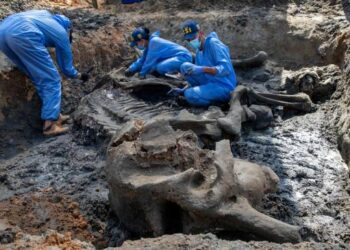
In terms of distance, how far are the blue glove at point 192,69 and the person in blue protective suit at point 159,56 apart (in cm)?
89

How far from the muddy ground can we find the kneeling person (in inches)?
25.2

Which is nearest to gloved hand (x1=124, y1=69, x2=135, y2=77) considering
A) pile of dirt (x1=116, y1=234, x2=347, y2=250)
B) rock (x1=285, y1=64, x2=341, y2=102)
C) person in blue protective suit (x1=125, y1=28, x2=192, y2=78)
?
person in blue protective suit (x1=125, y1=28, x2=192, y2=78)

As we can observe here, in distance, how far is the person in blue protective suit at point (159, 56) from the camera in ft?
27.3

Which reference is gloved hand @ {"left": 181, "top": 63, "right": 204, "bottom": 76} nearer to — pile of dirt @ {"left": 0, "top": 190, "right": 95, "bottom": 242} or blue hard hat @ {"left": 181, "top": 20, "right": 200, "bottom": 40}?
blue hard hat @ {"left": 181, "top": 20, "right": 200, "bottom": 40}

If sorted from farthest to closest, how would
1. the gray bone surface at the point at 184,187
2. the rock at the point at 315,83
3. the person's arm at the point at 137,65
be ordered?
the person's arm at the point at 137,65
the rock at the point at 315,83
the gray bone surface at the point at 184,187

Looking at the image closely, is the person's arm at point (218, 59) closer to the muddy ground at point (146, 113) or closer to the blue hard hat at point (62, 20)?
the muddy ground at point (146, 113)

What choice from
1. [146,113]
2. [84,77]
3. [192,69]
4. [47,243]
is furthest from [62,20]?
[47,243]

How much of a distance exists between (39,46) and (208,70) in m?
2.24

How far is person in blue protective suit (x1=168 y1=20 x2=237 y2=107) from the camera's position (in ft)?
23.3

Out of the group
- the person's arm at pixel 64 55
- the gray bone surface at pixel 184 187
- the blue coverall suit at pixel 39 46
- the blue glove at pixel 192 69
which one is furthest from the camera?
the person's arm at pixel 64 55

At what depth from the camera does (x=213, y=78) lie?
23.9ft

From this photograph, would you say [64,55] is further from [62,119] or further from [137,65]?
[137,65]

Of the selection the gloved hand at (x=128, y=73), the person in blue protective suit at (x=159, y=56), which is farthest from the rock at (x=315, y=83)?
the gloved hand at (x=128, y=73)

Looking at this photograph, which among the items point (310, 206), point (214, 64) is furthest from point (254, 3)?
point (310, 206)
